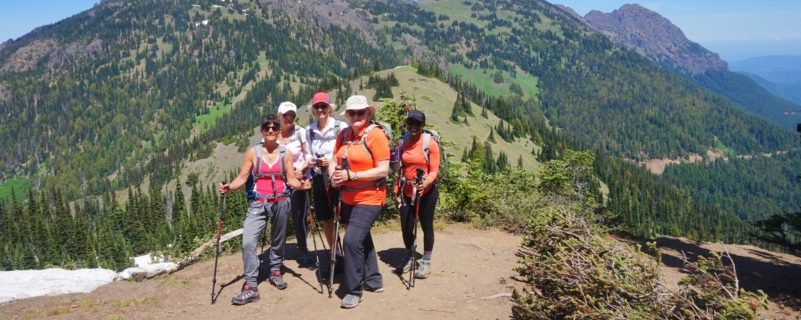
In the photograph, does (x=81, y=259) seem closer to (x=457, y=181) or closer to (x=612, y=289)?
(x=457, y=181)

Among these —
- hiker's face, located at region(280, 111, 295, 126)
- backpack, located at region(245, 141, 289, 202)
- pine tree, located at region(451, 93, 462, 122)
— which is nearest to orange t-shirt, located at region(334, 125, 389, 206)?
backpack, located at region(245, 141, 289, 202)

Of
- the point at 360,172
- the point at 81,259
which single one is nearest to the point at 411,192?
the point at 360,172

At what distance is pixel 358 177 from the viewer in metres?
7.26

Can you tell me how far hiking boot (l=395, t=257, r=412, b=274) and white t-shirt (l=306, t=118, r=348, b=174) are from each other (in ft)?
8.85

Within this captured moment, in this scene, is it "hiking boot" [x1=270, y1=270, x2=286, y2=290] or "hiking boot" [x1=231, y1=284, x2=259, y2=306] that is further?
"hiking boot" [x1=270, y1=270, x2=286, y2=290]

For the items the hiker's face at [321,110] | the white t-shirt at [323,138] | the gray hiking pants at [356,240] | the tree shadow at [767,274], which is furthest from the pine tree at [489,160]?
the gray hiking pants at [356,240]

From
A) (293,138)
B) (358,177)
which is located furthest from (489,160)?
(358,177)

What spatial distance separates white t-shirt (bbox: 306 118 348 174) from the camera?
850 centimetres

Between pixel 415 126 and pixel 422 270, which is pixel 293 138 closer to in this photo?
pixel 415 126

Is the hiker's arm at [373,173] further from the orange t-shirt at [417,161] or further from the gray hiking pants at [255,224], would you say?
the gray hiking pants at [255,224]

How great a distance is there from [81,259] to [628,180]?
14411cm

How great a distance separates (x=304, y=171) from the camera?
8.56m

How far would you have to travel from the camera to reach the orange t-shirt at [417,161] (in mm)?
8406

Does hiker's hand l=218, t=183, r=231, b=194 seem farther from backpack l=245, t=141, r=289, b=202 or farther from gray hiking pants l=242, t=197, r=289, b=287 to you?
gray hiking pants l=242, t=197, r=289, b=287
